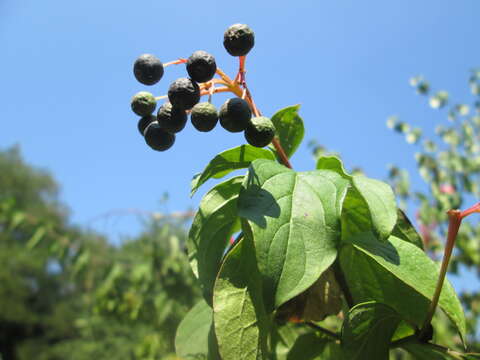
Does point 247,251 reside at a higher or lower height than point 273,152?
lower

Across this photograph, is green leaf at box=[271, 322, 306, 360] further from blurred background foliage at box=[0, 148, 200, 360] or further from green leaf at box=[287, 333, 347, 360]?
blurred background foliage at box=[0, 148, 200, 360]

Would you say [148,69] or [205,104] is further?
[148,69]

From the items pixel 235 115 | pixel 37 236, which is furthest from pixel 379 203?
pixel 37 236

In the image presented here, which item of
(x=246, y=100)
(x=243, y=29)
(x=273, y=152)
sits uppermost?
(x=243, y=29)

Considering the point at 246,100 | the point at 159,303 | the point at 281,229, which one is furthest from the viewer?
the point at 159,303

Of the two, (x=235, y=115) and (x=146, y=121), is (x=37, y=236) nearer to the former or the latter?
(x=146, y=121)

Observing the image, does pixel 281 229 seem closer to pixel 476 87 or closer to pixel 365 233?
pixel 365 233

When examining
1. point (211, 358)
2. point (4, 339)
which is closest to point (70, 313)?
point (4, 339)
